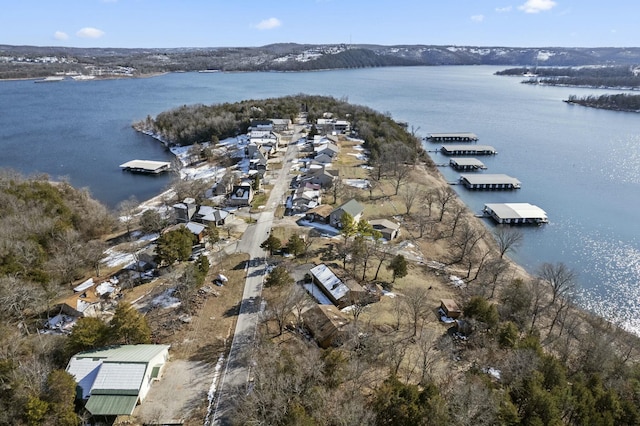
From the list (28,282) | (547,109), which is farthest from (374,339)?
(547,109)

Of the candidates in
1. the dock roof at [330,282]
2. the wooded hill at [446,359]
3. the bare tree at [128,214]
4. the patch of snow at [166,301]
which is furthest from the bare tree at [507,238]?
the bare tree at [128,214]

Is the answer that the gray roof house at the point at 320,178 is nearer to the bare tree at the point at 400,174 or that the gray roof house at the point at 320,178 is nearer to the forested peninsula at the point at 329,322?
the forested peninsula at the point at 329,322

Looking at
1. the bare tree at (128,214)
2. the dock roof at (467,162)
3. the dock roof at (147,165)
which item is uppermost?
the dock roof at (147,165)

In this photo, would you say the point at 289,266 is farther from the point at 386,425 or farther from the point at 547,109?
the point at 547,109

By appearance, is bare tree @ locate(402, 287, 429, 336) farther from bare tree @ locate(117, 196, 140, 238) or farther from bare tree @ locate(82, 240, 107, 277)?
bare tree @ locate(117, 196, 140, 238)

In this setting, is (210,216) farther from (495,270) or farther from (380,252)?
(495,270)

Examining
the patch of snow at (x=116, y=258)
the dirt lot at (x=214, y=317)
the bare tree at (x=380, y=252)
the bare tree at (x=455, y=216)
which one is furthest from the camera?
the bare tree at (x=455, y=216)
